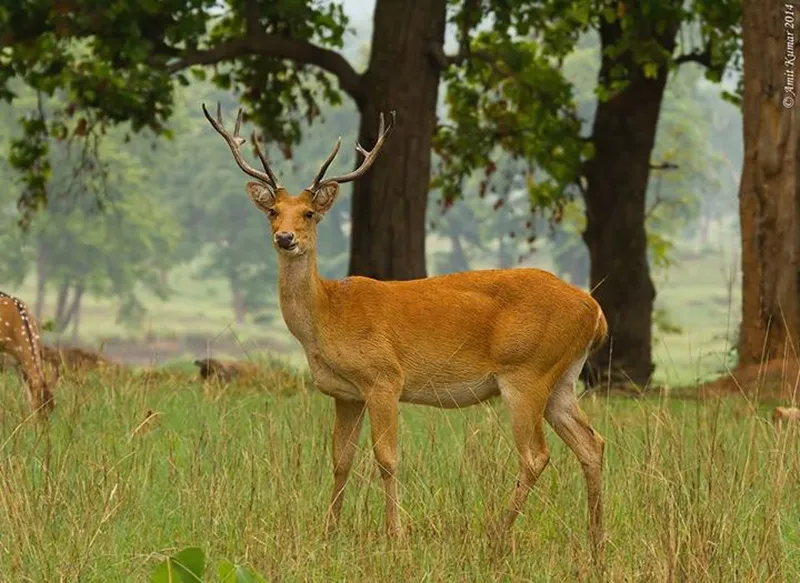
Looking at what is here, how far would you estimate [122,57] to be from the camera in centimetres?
1569

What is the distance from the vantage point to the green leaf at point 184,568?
4852 mm

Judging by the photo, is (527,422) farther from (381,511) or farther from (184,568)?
(184,568)

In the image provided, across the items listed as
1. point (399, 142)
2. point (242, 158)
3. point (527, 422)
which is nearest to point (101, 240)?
point (399, 142)

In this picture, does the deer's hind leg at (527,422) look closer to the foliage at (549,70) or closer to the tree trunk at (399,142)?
the tree trunk at (399,142)

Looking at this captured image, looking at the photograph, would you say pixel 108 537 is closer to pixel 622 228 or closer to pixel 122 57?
pixel 122 57

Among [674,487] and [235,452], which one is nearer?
[674,487]

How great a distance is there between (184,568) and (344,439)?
2.31 m

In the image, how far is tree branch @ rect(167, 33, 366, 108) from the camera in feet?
50.7

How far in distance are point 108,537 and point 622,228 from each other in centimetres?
1258

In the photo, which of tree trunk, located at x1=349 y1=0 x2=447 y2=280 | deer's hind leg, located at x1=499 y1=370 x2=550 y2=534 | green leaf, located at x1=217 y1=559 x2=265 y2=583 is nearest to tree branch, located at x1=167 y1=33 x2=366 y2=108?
tree trunk, located at x1=349 y1=0 x2=447 y2=280

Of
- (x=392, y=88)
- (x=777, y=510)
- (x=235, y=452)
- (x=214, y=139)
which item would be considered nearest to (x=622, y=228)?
(x=392, y=88)

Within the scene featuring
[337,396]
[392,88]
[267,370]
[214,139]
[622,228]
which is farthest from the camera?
[214,139]

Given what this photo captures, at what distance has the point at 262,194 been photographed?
701 cm

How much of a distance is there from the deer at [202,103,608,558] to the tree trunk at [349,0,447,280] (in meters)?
7.66
